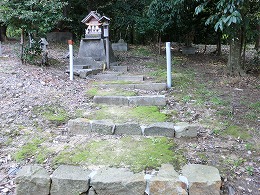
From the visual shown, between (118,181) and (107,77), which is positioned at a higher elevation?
(107,77)

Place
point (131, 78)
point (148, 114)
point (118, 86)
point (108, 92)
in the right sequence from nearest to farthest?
point (148, 114) → point (108, 92) → point (118, 86) → point (131, 78)

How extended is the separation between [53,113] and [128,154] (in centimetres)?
172

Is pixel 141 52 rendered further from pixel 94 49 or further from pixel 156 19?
pixel 94 49

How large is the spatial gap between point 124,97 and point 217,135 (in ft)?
5.70

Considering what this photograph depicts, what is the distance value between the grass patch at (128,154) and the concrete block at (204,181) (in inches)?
10.8

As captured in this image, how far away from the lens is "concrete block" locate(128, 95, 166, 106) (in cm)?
440

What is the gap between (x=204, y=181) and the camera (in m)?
2.29

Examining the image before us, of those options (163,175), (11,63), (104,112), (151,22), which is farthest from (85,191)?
(151,22)

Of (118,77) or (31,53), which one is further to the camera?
(31,53)

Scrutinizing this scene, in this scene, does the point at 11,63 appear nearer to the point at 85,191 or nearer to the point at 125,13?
the point at 85,191

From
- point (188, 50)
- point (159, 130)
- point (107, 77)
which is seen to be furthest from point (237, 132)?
point (188, 50)

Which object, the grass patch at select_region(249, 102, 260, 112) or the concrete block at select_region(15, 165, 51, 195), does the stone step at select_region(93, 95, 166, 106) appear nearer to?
the grass patch at select_region(249, 102, 260, 112)

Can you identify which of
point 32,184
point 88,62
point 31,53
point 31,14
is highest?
point 31,14

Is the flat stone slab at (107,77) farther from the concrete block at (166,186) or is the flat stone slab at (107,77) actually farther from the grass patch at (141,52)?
the concrete block at (166,186)
